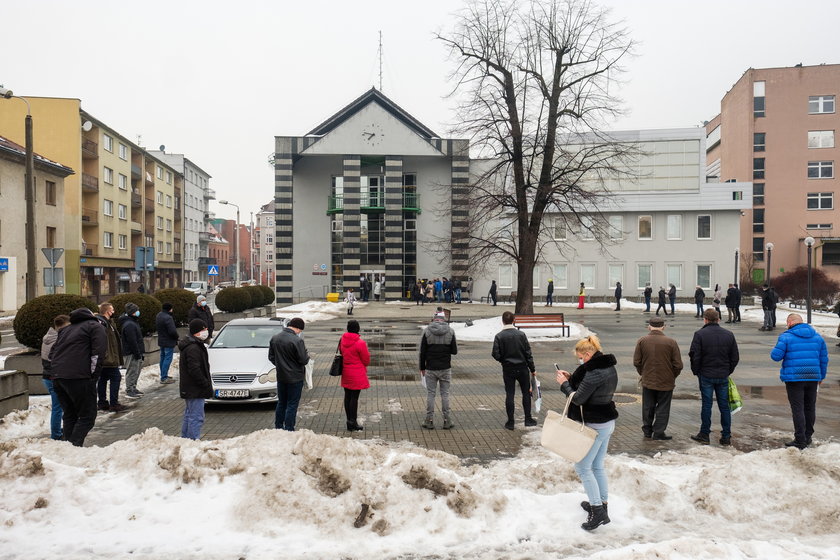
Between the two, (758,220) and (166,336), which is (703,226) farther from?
(166,336)

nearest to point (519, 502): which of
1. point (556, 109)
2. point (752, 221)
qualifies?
point (556, 109)

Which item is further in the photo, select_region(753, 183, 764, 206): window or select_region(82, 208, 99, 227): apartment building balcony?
select_region(753, 183, 764, 206): window

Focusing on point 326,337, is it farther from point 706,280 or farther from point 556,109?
point 706,280

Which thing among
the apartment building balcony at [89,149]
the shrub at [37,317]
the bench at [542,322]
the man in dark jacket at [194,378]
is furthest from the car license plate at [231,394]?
the apartment building balcony at [89,149]

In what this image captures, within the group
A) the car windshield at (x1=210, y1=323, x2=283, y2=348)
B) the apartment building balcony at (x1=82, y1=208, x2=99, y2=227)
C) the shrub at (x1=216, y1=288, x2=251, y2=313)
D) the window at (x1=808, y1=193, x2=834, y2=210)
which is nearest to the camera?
the car windshield at (x1=210, y1=323, x2=283, y2=348)

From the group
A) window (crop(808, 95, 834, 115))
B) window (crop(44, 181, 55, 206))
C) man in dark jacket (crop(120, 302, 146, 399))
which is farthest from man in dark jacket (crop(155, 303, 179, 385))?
window (crop(808, 95, 834, 115))

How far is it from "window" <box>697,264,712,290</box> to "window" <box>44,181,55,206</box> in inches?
1851

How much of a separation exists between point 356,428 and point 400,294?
38.4m

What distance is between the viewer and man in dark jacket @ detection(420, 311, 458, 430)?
8828 millimetres

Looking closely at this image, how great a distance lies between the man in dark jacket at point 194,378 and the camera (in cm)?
731

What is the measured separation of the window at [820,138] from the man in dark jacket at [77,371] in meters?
71.8

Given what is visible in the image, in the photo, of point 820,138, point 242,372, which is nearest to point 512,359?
point 242,372

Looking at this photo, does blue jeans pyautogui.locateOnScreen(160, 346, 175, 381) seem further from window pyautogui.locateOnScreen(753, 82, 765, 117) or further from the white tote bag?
window pyautogui.locateOnScreen(753, 82, 765, 117)

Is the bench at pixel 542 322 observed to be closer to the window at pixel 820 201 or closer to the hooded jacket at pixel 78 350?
the hooded jacket at pixel 78 350
